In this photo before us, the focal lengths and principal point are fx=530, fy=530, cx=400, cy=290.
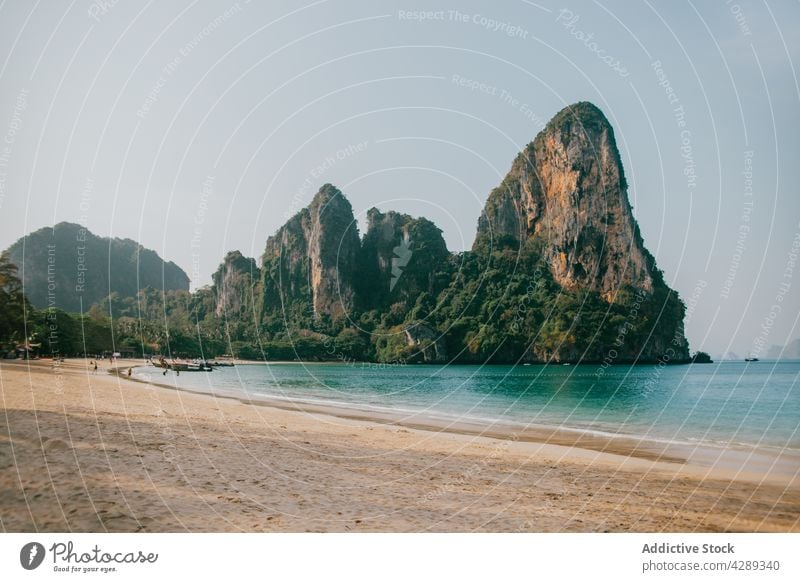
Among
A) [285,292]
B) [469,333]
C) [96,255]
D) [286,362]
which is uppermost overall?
[96,255]

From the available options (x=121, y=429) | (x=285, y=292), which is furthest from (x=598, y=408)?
(x=285, y=292)

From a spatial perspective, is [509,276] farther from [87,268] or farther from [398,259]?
[87,268]

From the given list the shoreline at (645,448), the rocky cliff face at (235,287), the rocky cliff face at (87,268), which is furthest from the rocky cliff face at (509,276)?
the shoreline at (645,448)

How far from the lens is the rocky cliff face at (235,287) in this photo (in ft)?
316

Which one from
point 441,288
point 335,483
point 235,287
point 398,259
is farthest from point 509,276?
point 335,483

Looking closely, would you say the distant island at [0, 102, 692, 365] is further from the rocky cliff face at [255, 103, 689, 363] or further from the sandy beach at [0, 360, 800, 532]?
the sandy beach at [0, 360, 800, 532]

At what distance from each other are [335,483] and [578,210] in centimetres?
8581

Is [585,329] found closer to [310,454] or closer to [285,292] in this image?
[285,292]

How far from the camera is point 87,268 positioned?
339 feet

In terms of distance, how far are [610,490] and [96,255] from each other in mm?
125910

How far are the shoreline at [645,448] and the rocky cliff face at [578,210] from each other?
63306 mm

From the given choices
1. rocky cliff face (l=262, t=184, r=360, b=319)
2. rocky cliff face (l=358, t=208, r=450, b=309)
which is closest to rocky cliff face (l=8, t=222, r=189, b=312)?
rocky cliff face (l=262, t=184, r=360, b=319)

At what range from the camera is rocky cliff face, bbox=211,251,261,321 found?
316 ft

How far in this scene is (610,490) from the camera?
7.38 meters
